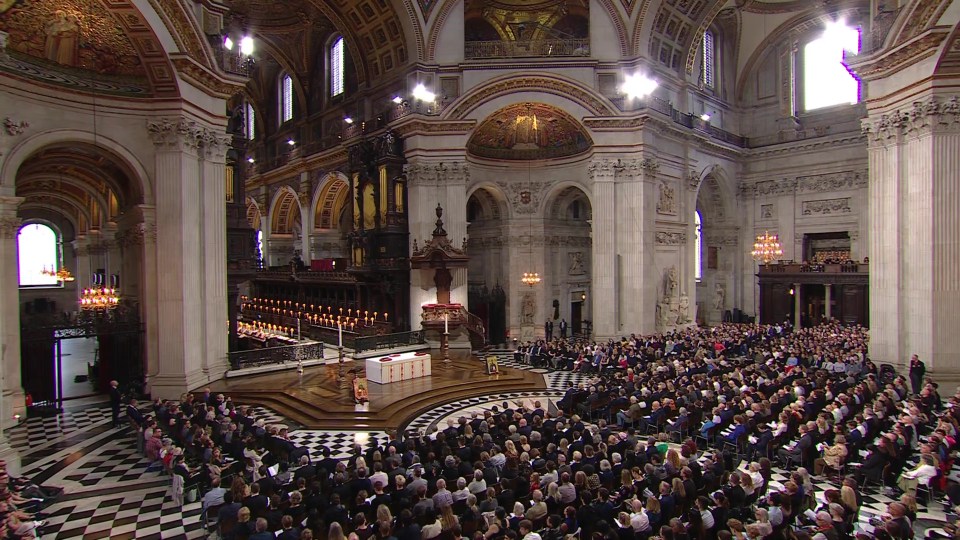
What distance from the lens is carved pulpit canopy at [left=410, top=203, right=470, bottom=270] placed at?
2159 cm

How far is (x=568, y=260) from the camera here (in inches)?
1101

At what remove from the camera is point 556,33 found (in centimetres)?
2566

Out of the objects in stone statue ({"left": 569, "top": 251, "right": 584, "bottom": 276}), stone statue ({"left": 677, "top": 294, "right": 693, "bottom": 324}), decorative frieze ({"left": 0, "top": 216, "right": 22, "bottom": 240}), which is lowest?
stone statue ({"left": 677, "top": 294, "right": 693, "bottom": 324})

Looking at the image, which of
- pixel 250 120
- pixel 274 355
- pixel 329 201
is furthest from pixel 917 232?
pixel 250 120

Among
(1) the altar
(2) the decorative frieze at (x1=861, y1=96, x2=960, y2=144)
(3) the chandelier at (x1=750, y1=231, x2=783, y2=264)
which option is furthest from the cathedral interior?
(1) the altar

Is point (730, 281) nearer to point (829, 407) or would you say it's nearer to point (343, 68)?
point (829, 407)

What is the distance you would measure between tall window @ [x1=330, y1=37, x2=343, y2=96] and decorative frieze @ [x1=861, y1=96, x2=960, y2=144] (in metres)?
23.4

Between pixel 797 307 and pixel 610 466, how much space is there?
24.5 meters

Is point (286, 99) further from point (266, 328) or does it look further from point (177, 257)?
point (177, 257)

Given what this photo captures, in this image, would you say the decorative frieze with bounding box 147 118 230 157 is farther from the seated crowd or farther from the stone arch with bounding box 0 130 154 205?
the seated crowd

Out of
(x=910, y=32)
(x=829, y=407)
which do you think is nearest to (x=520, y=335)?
(x=829, y=407)

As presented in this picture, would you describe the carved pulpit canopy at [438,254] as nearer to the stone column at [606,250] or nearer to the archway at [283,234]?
the stone column at [606,250]

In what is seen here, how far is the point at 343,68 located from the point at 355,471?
2478 centimetres

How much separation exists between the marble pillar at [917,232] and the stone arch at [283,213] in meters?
28.9
